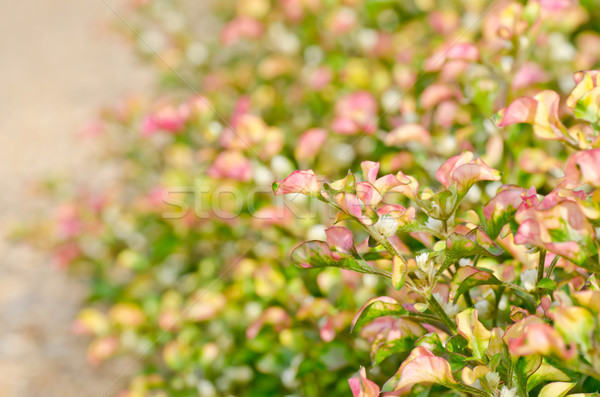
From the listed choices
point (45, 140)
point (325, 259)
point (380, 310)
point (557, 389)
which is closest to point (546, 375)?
point (557, 389)

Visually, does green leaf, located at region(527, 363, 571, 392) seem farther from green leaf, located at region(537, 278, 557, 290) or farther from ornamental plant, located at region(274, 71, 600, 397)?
green leaf, located at region(537, 278, 557, 290)

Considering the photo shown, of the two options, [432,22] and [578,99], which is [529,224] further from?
[432,22]

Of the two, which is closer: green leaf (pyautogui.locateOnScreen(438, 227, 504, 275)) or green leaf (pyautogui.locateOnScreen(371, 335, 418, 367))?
green leaf (pyautogui.locateOnScreen(438, 227, 504, 275))

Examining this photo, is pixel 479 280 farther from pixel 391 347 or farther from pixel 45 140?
pixel 45 140

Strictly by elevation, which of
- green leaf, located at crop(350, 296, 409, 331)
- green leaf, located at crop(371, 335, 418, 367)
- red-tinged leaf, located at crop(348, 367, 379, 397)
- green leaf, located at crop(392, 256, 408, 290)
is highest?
green leaf, located at crop(392, 256, 408, 290)

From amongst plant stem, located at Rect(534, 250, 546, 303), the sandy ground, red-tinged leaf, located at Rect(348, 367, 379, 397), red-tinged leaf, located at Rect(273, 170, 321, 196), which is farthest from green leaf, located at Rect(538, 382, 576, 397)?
the sandy ground

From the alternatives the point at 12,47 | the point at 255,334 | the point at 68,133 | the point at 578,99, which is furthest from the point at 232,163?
the point at 12,47
